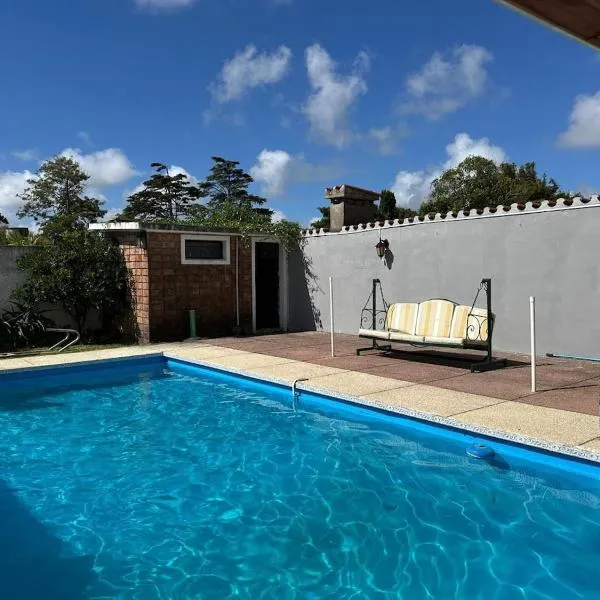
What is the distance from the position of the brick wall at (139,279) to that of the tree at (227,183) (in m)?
39.2

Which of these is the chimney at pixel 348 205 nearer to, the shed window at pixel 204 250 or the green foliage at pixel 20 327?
the shed window at pixel 204 250

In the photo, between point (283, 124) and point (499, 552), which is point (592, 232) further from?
point (283, 124)

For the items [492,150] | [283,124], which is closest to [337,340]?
[283,124]

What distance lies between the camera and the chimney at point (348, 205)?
1347 centimetres

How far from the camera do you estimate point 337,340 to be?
1191 cm

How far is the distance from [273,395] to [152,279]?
17.4 ft

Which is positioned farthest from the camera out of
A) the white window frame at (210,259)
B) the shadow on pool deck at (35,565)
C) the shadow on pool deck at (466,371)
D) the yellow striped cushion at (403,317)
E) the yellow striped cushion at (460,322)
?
the white window frame at (210,259)

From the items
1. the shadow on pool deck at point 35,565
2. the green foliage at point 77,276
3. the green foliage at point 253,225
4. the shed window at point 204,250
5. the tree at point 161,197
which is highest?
the tree at point 161,197

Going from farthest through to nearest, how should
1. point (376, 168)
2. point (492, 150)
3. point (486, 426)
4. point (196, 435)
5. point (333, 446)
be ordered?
point (492, 150), point (376, 168), point (196, 435), point (333, 446), point (486, 426)

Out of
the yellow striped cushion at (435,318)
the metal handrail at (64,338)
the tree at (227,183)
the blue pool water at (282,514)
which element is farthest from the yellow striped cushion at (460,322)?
the tree at (227,183)

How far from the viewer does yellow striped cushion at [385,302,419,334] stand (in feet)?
30.5

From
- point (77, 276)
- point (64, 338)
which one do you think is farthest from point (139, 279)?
point (64, 338)

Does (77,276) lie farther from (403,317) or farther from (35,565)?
(35,565)

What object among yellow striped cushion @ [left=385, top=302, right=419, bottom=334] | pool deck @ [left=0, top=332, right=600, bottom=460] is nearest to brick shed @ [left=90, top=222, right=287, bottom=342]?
pool deck @ [left=0, top=332, right=600, bottom=460]
